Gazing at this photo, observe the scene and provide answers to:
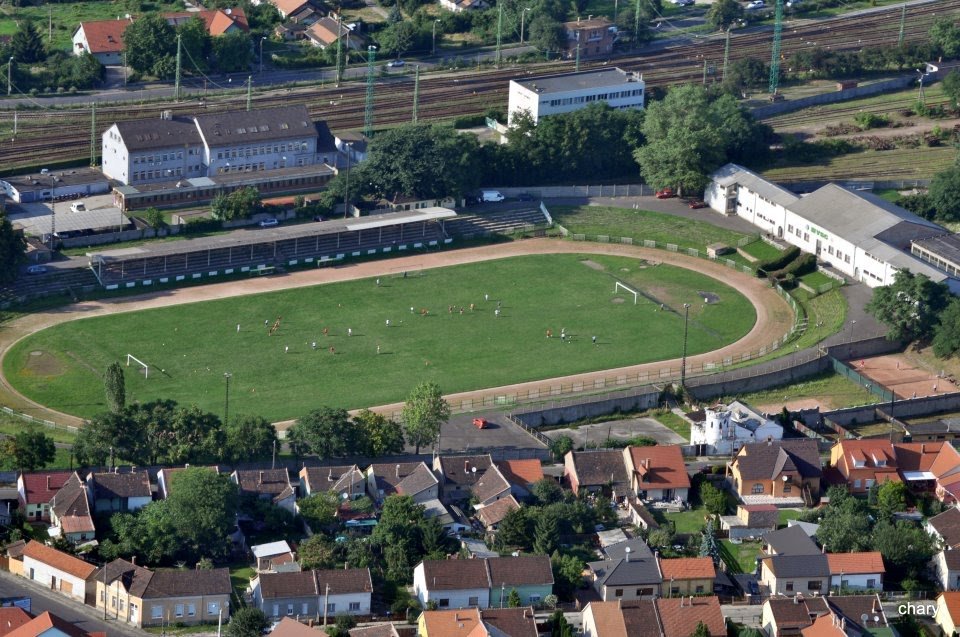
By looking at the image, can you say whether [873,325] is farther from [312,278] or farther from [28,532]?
[28,532]

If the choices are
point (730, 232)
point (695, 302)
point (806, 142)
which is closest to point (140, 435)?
point (695, 302)

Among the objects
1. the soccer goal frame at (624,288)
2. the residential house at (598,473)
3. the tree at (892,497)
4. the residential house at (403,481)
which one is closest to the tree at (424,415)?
the residential house at (403,481)

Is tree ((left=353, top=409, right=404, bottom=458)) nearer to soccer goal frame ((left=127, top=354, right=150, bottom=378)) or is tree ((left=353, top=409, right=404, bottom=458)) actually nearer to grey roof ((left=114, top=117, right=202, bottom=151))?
soccer goal frame ((left=127, top=354, right=150, bottom=378))

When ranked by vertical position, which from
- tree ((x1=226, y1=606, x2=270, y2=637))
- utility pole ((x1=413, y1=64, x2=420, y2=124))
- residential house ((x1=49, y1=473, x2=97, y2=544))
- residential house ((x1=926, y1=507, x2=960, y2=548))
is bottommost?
residential house ((x1=926, y1=507, x2=960, y2=548))

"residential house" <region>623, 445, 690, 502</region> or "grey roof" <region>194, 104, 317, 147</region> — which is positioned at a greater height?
"grey roof" <region>194, 104, 317, 147</region>

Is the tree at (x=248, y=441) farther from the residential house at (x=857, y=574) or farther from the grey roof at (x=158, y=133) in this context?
the grey roof at (x=158, y=133)

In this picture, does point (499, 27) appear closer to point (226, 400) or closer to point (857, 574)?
point (226, 400)

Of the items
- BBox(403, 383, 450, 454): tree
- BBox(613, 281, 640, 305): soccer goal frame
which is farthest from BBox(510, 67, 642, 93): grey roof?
BBox(403, 383, 450, 454): tree
